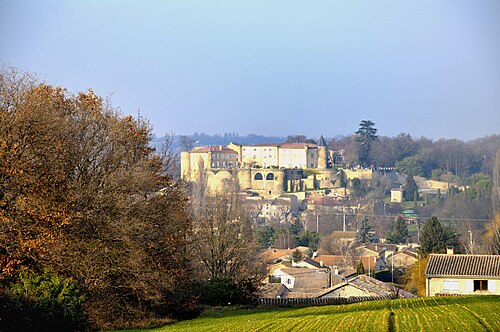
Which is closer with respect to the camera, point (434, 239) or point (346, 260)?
point (434, 239)

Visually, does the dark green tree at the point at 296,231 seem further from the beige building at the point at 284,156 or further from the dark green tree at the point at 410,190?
the beige building at the point at 284,156

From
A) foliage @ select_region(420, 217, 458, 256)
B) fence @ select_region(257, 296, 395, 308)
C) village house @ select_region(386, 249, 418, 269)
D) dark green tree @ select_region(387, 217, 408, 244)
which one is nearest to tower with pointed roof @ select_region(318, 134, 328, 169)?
dark green tree @ select_region(387, 217, 408, 244)

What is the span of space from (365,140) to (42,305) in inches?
4831

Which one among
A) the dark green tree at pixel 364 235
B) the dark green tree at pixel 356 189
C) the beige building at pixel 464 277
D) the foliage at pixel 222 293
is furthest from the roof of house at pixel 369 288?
the dark green tree at pixel 356 189

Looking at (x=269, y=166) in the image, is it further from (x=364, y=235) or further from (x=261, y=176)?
(x=364, y=235)

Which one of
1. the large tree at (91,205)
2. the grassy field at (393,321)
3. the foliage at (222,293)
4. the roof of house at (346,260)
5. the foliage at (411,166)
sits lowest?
the roof of house at (346,260)

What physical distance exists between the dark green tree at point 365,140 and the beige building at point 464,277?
10433 cm

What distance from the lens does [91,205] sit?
58.6ft

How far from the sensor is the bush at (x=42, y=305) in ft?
47.3

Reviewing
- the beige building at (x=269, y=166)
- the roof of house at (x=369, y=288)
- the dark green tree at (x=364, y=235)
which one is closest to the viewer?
the roof of house at (x=369, y=288)

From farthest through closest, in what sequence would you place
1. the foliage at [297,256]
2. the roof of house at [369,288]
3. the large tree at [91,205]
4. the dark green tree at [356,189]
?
the dark green tree at [356,189], the foliage at [297,256], the roof of house at [369,288], the large tree at [91,205]

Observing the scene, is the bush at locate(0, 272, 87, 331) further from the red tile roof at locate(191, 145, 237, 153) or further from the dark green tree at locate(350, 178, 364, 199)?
the red tile roof at locate(191, 145, 237, 153)

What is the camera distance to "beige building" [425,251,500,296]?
28.4m

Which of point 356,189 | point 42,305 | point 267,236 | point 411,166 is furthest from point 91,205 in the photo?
point 411,166
